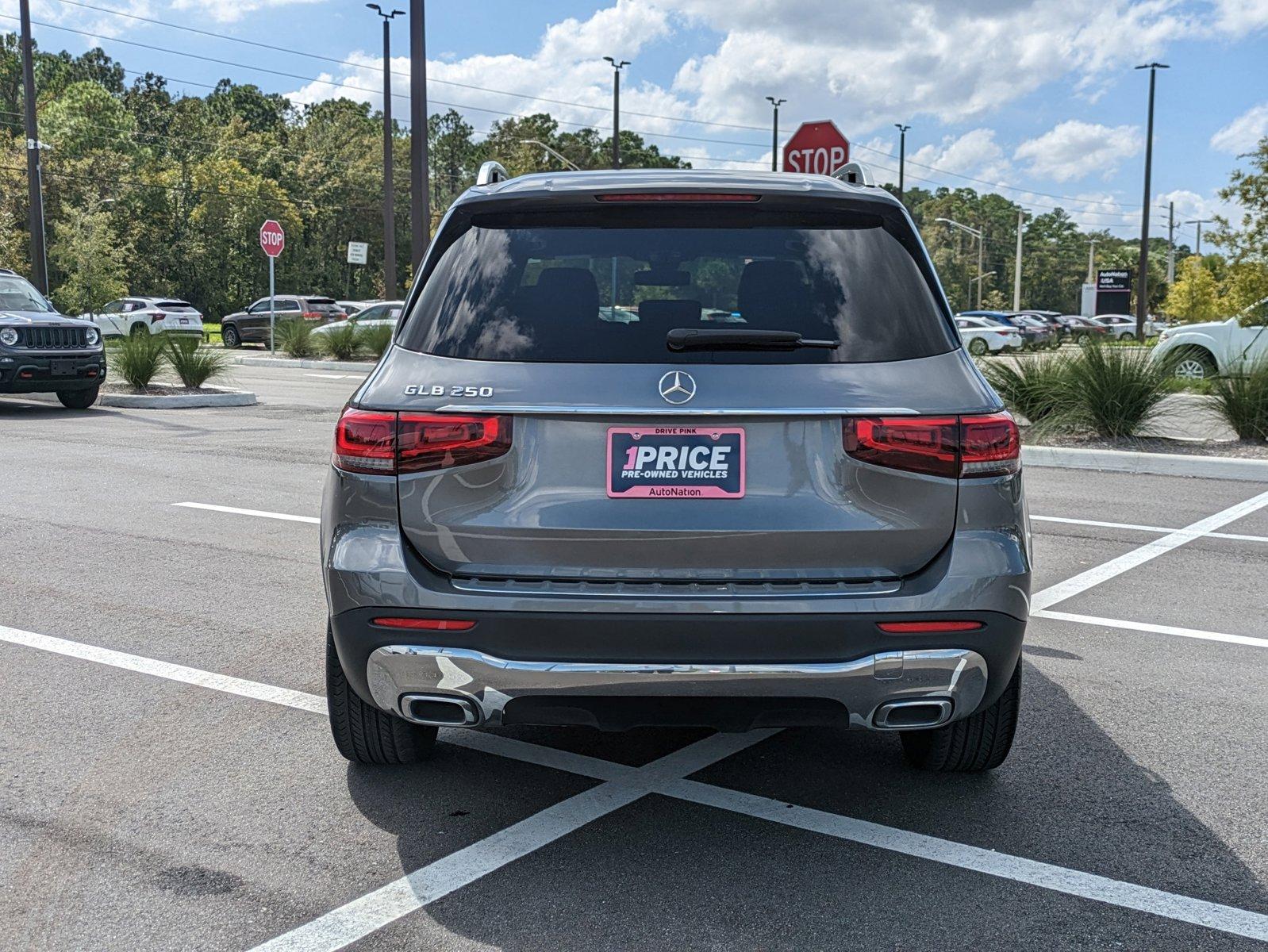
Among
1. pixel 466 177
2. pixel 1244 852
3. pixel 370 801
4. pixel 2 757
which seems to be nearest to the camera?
pixel 1244 852

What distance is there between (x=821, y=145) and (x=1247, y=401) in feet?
16.0

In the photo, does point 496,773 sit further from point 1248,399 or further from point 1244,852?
point 1248,399

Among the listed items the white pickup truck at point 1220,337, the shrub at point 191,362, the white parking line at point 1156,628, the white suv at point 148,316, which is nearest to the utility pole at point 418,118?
the shrub at point 191,362

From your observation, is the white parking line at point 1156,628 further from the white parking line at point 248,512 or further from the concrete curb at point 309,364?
the concrete curb at point 309,364

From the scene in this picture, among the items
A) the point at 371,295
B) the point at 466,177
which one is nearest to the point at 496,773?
the point at 371,295

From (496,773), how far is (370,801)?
0.43m

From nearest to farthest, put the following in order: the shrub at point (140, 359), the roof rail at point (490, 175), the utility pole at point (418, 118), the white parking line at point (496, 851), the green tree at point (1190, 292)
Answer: the white parking line at point (496, 851) < the roof rail at point (490, 175) < the shrub at point (140, 359) < the utility pole at point (418, 118) < the green tree at point (1190, 292)

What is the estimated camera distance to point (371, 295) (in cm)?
Answer: 7788

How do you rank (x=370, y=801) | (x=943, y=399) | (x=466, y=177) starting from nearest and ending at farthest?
1. (x=943, y=399)
2. (x=370, y=801)
3. (x=466, y=177)

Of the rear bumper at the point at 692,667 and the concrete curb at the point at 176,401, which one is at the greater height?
the rear bumper at the point at 692,667

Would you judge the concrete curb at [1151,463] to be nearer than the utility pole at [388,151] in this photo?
Yes

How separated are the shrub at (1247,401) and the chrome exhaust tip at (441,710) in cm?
1117

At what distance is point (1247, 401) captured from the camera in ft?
40.8

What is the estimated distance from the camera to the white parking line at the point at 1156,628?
582 cm
